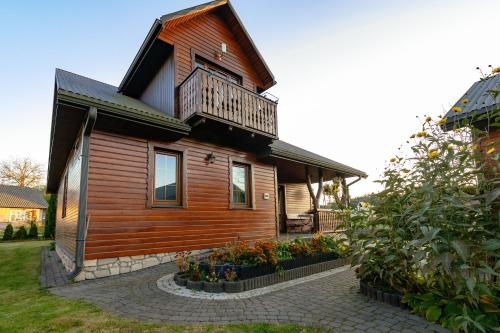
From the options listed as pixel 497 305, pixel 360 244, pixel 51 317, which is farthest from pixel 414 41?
pixel 51 317

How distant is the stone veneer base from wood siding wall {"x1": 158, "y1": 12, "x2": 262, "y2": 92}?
4.70 meters

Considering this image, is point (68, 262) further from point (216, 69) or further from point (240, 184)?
point (216, 69)

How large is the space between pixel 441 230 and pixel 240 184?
6.43 m

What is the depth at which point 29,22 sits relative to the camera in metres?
9.30

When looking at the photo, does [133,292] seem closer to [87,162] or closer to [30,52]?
[87,162]

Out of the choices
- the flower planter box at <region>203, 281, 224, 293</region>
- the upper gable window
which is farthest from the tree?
the flower planter box at <region>203, 281, 224, 293</region>

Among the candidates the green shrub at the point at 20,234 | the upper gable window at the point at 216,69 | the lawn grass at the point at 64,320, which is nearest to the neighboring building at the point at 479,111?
the lawn grass at the point at 64,320

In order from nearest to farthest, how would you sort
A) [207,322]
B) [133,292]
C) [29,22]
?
[207,322], [133,292], [29,22]

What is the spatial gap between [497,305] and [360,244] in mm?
1498

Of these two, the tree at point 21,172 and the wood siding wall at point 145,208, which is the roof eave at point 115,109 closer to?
the wood siding wall at point 145,208

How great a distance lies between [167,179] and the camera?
22.6ft

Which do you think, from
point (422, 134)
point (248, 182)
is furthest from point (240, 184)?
point (422, 134)

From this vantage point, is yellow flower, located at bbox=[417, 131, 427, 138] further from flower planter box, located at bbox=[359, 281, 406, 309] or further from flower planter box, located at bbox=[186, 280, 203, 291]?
flower planter box, located at bbox=[186, 280, 203, 291]

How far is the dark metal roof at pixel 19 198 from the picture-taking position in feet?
106
